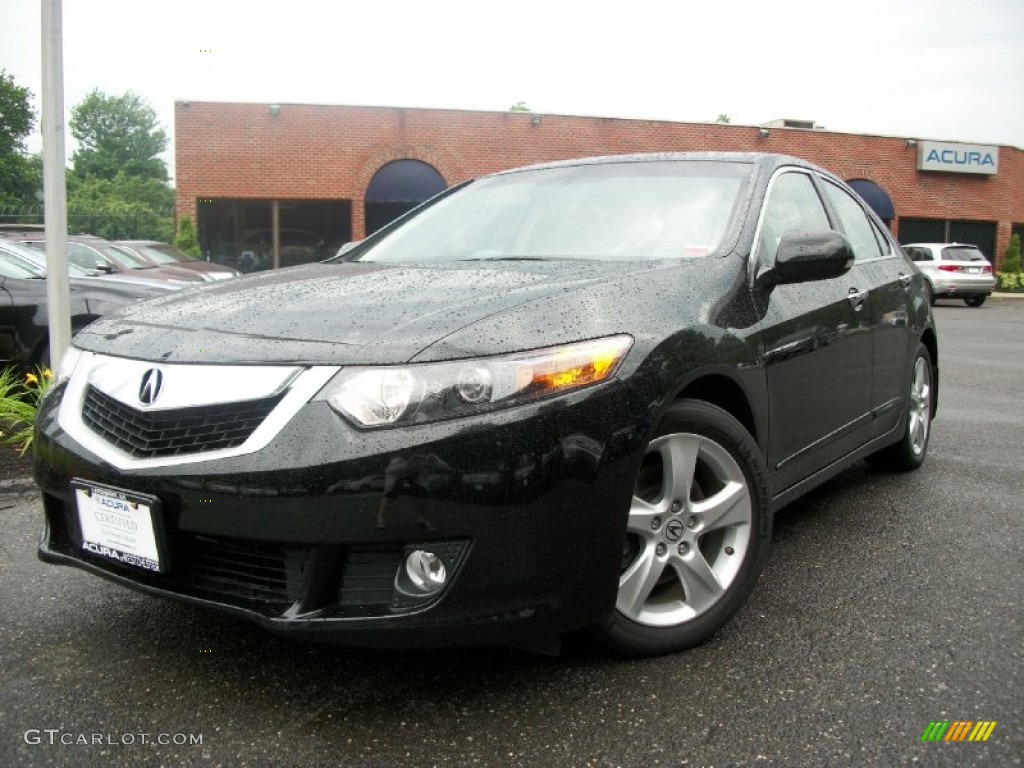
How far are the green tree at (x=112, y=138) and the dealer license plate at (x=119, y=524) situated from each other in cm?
8769

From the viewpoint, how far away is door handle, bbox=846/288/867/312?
11.7 ft

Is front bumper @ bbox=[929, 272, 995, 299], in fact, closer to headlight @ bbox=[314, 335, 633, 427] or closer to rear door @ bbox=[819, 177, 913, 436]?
rear door @ bbox=[819, 177, 913, 436]

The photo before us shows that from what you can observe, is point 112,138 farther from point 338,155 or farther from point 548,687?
point 548,687

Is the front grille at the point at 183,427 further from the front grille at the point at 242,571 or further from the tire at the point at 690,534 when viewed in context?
the tire at the point at 690,534

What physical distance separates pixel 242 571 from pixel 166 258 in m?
14.3

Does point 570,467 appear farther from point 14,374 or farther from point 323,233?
point 323,233

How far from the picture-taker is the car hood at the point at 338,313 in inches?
84.1

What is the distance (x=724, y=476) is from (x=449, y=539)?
96 centimetres

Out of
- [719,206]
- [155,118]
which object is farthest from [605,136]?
[155,118]

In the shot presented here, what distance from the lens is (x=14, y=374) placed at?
627cm

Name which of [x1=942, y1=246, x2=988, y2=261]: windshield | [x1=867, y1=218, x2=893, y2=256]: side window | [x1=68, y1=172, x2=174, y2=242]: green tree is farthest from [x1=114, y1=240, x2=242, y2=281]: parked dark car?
[x1=68, y1=172, x2=174, y2=242]: green tree

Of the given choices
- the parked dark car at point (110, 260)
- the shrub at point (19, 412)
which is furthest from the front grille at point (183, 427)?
the parked dark car at point (110, 260)

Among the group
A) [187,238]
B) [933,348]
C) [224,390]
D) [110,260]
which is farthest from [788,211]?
[187,238]

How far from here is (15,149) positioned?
5597 centimetres
